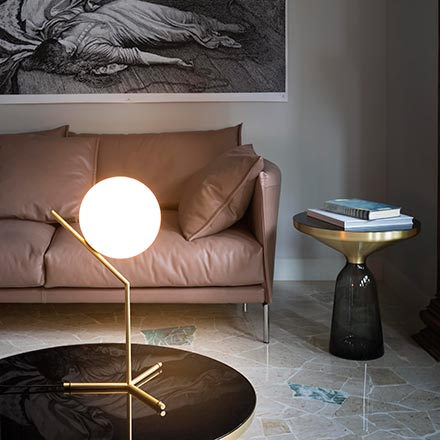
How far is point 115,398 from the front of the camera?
164 centimetres

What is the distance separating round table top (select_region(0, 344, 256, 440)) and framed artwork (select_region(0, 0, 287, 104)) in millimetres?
2246

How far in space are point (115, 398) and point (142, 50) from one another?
2640mm

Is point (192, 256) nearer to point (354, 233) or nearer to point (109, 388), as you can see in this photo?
point (354, 233)

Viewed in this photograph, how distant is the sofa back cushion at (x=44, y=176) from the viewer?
3418 mm

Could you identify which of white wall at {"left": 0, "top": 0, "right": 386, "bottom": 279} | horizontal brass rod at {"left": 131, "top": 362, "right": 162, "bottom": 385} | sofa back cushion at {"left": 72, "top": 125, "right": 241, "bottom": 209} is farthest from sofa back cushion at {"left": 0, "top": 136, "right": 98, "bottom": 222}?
horizontal brass rod at {"left": 131, "top": 362, "right": 162, "bottom": 385}

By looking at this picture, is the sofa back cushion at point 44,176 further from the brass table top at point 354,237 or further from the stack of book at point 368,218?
the stack of book at point 368,218

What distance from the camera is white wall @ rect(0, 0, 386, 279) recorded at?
398cm

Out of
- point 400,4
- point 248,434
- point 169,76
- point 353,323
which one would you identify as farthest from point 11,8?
point 248,434

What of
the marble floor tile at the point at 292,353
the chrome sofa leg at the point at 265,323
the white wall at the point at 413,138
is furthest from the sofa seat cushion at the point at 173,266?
the white wall at the point at 413,138

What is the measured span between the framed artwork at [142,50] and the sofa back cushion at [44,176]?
1.66ft

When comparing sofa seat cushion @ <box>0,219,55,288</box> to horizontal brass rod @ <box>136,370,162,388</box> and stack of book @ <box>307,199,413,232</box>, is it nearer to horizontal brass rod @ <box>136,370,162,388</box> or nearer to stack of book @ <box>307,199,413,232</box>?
stack of book @ <box>307,199,413,232</box>

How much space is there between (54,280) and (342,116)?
72.2 inches

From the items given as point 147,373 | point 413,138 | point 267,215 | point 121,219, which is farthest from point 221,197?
point 121,219

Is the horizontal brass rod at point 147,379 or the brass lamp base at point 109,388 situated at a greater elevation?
the brass lamp base at point 109,388
